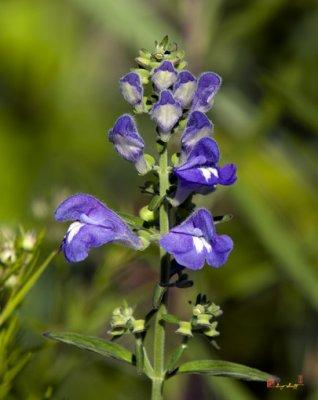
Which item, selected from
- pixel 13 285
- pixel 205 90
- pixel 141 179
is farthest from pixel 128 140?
pixel 141 179

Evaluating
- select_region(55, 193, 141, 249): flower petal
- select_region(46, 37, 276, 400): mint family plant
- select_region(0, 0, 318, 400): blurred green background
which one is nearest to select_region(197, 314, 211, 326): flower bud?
select_region(46, 37, 276, 400): mint family plant

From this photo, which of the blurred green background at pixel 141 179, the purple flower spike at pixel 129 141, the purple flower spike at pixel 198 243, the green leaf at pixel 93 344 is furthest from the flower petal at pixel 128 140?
the blurred green background at pixel 141 179

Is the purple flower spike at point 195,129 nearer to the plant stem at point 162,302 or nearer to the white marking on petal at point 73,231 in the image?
the plant stem at point 162,302

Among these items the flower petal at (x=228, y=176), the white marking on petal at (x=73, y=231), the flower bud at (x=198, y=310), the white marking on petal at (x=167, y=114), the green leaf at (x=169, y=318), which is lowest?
the green leaf at (x=169, y=318)

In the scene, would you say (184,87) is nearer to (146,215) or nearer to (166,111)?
(166,111)

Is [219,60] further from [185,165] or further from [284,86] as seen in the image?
[185,165]

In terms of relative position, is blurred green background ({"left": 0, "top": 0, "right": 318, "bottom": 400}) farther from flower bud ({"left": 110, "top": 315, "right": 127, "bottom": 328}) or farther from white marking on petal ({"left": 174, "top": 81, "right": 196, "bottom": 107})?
white marking on petal ({"left": 174, "top": 81, "right": 196, "bottom": 107})

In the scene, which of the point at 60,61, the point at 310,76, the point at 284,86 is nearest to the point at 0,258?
the point at 284,86
